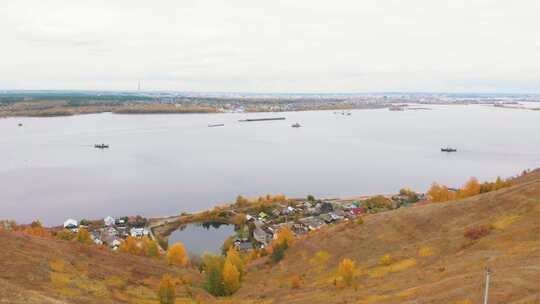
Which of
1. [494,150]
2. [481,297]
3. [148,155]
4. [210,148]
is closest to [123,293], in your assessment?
[481,297]

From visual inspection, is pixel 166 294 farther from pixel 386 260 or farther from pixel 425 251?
pixel 425 251

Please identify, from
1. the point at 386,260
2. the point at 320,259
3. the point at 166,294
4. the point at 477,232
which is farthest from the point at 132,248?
the point at 477,232

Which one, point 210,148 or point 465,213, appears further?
point 210,148

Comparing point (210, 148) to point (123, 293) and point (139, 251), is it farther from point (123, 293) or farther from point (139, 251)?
point (123, 293)

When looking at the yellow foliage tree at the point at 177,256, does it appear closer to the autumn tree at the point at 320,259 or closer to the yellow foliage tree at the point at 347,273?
the autumn tree at the point at 320,259

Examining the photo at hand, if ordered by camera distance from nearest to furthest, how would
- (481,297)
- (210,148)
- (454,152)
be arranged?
(481,297)
(454,152)
(210,148)

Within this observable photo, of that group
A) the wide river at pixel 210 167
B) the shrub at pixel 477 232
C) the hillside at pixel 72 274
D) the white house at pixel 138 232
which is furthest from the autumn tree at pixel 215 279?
the wide river at pixel 210 167
